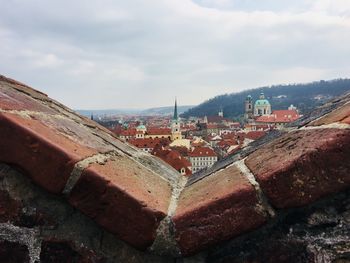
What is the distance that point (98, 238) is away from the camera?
4.43ft

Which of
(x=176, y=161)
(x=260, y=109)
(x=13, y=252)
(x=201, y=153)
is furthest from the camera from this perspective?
(x=260, y=109)

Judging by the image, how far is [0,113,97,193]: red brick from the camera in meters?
1.27

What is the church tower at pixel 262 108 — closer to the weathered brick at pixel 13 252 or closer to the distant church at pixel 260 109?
the distant church at pixel 260 109

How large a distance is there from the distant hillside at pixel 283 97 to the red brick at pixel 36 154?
150m

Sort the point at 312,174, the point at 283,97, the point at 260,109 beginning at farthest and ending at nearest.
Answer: the point at 283,97 < the point at 260,109 < the point at 312,174

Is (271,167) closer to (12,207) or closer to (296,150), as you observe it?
(296,150)

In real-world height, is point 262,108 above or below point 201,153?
above

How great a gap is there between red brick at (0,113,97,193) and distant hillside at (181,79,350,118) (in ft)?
491

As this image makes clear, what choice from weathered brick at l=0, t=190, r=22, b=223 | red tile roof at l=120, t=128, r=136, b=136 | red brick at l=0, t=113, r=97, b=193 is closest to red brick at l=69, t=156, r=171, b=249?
red brick at l=0, t=113, r=97, b=193

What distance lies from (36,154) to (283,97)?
182 meters

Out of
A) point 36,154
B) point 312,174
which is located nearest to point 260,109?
point 312,174

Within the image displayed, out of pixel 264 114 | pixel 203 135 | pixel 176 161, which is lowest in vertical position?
pixel 203 135

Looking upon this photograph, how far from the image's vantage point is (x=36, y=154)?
1.28 m

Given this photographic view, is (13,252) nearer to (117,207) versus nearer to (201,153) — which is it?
(117,207)
